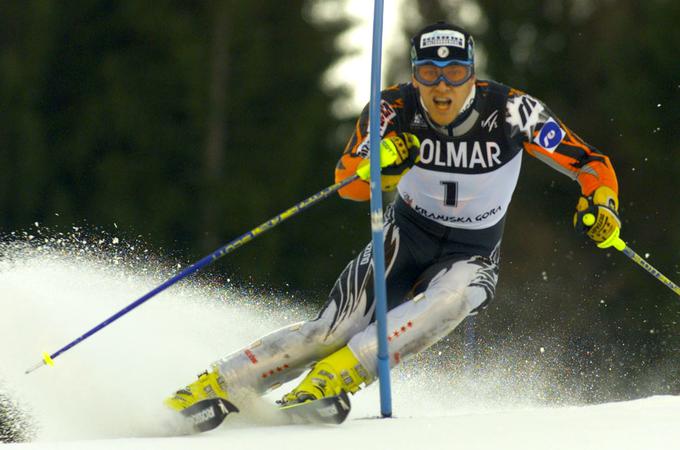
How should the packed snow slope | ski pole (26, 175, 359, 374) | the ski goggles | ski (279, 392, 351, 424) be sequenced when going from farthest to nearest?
the ski goggles → ski pole (26, 175, 359, 374) → ski (279, 392, 351, 424) → the packed snow slope

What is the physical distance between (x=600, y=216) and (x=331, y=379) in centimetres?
128

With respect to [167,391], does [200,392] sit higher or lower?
higher

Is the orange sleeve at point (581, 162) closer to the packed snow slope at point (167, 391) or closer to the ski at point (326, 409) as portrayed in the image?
the packed snow slope at point (167, 391)

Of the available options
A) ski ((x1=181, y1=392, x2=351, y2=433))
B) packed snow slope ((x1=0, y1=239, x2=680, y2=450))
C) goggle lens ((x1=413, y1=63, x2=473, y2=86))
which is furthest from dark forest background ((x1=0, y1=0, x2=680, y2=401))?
ski ((x1=181, y1=392, x2=351, y2=433))

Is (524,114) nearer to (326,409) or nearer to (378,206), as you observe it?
(378,206)

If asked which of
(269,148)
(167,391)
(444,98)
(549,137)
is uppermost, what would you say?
(444,98)

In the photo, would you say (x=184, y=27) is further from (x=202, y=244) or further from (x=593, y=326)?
(x=593, y=326)

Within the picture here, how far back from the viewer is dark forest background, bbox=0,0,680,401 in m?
15.8

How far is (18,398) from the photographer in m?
6.08

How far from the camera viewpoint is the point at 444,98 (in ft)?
19.2

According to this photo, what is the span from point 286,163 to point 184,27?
204 centimetres

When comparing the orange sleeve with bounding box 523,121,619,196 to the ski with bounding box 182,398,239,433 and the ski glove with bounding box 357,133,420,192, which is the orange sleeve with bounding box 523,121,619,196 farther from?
the ski with bounding box 182,398,239,433

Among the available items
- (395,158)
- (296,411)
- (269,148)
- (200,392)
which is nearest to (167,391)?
(200,392)

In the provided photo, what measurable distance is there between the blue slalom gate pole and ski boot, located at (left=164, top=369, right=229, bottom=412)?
65cm
